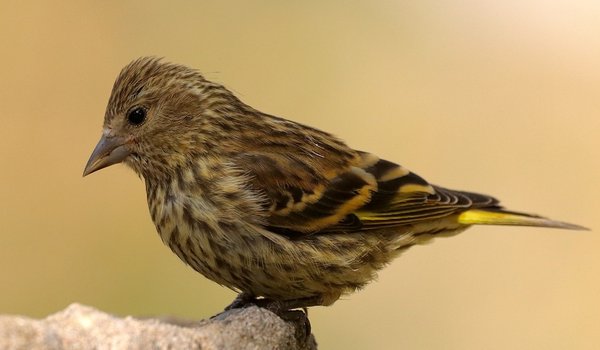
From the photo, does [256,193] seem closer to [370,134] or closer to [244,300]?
[244,300]

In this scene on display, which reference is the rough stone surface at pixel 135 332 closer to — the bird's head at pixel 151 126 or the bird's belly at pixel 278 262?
the bird's belly at pixel 278 262

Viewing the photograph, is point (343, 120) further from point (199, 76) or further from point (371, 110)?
point (199, 76)

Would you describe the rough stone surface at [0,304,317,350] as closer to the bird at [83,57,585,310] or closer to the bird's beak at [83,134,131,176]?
the bird at [83,57,585,310]

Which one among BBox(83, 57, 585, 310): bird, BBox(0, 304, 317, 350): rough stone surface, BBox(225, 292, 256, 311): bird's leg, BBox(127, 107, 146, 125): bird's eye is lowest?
BBox(0, 304, 317, 350): rough stone surface

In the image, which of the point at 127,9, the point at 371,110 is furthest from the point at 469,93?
the point at 127,9

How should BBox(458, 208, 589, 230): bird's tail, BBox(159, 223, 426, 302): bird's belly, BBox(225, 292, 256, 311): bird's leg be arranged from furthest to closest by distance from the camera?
BBox(458, 208, 589, 230): bird's tail
BBox(225, 292, 256, 311): bird's leg
BBox(159, 223, 426, 302): bird's belly

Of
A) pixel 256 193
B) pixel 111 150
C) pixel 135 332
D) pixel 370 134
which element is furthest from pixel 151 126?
pixel 370 134

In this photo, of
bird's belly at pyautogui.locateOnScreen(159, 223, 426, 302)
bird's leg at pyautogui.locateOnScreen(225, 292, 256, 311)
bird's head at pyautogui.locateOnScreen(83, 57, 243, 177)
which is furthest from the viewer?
bird's head at pyautogui.locateOnScreen(83, 57, 243, 177)

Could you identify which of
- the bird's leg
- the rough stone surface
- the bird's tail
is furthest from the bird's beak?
the bird's tail
